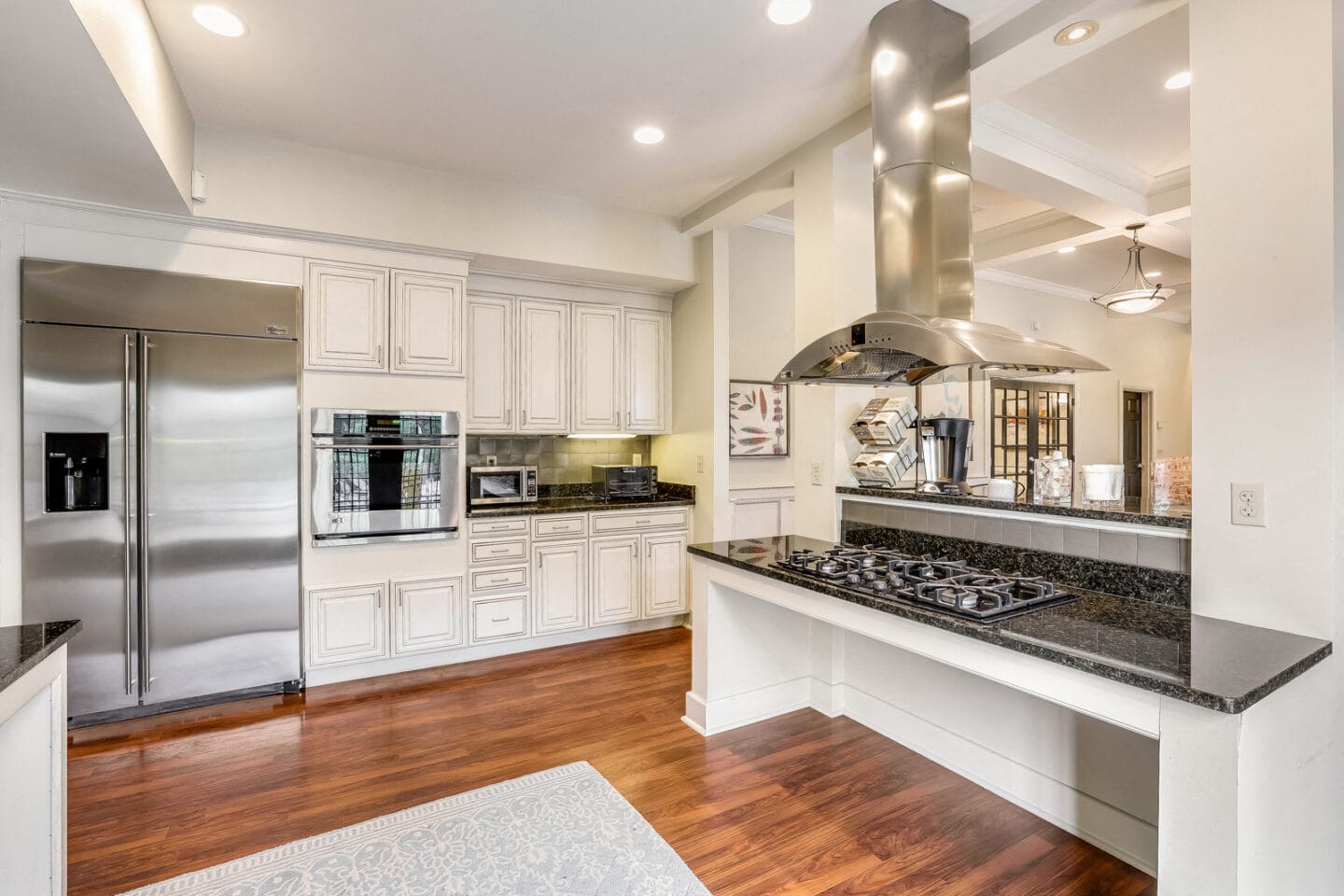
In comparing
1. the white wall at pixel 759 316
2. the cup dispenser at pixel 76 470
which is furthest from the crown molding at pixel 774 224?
the cup dispenser at pixel 76 470

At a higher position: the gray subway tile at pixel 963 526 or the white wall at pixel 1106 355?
the white wall at pixel 1106 355

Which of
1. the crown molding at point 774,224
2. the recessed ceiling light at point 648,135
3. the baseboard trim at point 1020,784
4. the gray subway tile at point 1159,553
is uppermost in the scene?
the crown molding at point 774,224

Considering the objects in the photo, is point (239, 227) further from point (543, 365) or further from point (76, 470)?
point (543, 365)

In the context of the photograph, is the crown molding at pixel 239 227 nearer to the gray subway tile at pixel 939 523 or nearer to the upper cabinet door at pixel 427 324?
the upper cabinet door at pixel 427 324

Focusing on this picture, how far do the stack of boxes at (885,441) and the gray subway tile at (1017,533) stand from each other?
603mm

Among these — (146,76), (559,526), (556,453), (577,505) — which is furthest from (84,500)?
(556,453)

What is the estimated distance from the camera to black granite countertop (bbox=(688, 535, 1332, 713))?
130 centimetres

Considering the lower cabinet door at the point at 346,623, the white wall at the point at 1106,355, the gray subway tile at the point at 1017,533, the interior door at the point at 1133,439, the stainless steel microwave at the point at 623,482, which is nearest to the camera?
the gray subway tile at the point at 1017,533

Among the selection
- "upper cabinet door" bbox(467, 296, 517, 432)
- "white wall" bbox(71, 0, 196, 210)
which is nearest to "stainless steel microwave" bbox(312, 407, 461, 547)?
"upper cabinet door" bbox(467, 296, 517, 432)

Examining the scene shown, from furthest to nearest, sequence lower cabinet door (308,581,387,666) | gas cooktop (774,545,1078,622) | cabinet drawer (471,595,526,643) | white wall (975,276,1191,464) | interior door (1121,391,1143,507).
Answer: interior door (1121,391,1143,507)
white wall (975,276,1191,464)
cabinet drawer (471,595,526,643)
lower cabinet door (308,581,387,666)
gas cooktop (774,545,1078,622)

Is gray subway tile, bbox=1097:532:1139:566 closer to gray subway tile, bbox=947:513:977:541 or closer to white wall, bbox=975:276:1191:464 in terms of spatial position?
gray subway tile, bbox=947:513:977:541

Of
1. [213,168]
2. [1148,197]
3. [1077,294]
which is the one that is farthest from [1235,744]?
[1077,294]

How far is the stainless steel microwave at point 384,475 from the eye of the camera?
11.2ft

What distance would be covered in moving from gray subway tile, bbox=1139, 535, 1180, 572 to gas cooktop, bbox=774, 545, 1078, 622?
8.9 inches
